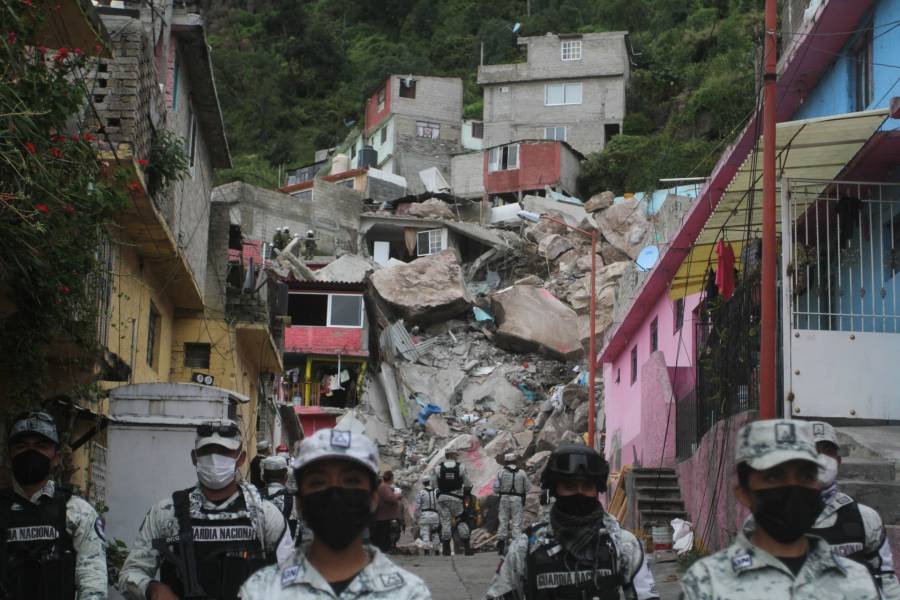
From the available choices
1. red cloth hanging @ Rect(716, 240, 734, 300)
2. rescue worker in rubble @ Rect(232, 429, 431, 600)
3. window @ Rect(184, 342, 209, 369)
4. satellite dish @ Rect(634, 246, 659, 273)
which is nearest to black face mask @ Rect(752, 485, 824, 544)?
rescue worker in rubble @ Rect(232, 429, 431, 600)

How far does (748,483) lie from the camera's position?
4422 millimetres

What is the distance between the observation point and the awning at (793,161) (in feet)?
44.9

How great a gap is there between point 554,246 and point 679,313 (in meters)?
33.2

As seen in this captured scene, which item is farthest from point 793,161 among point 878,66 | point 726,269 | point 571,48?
point 571,48

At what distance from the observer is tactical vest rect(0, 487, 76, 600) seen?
21.4 feet

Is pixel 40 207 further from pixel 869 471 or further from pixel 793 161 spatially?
pixel 793 161

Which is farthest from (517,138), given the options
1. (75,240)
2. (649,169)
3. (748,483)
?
(748,483)

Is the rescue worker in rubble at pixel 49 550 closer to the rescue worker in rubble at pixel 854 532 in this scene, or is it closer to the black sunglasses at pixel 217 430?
the black sunglasses at pixel 217 430

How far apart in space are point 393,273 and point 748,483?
4857 centimetres

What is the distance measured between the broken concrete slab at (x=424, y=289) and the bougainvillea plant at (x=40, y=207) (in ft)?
129

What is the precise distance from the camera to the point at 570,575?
5.91 meters

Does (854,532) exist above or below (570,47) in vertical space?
below

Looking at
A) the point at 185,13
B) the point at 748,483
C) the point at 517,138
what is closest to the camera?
the point at 748,483

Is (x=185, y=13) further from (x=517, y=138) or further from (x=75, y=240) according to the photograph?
(x=517, y=138)
